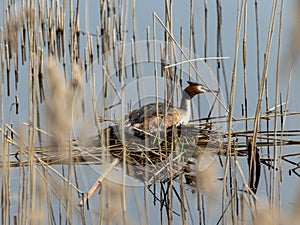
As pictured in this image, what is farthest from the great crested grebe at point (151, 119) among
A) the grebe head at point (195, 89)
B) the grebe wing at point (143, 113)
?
the grebe head at point (195, 89)

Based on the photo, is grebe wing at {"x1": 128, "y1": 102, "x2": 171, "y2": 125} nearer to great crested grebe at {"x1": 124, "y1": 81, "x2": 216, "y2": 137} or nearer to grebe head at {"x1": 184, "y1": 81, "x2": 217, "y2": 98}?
great crested grebe at {"x1": 124, "y1": 81, "x2": 216, "y2": 137}

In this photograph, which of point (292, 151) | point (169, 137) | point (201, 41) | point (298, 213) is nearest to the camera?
point (298, 213)

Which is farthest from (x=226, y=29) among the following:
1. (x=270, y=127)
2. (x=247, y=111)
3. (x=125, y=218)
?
(x=125, y=218)

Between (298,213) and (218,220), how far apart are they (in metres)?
1.06

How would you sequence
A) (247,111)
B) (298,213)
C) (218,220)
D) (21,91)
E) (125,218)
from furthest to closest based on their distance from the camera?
1. (21,91)
2. (247,111)
3. (218,220)
4. (125,218)
5. (298,213)

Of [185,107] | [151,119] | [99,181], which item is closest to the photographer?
[99,181]

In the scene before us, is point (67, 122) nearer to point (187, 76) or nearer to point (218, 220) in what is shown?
point (218, 220)

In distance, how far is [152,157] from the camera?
2174 mm

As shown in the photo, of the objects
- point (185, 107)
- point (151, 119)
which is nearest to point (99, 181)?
point (151, 119)

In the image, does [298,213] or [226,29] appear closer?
[298,213]

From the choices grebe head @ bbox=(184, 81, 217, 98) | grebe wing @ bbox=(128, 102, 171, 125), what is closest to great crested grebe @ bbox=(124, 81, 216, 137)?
grebe wing @ bbox=(128, 102, 171, 125)

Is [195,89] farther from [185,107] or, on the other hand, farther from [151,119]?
[151,119]

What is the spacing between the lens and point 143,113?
2223 millimetres

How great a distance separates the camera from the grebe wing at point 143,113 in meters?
2.17
